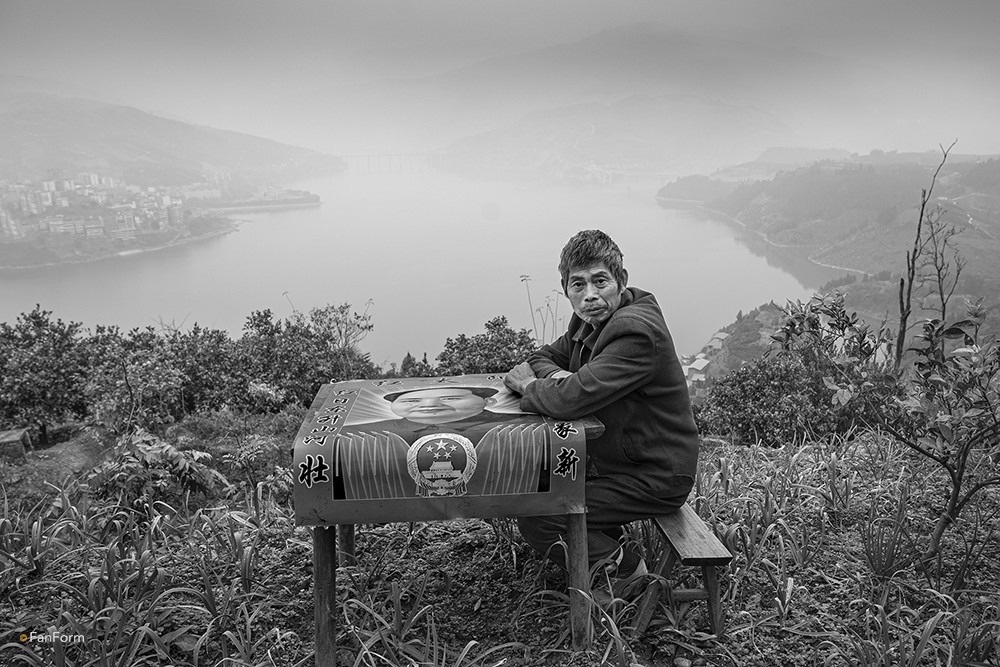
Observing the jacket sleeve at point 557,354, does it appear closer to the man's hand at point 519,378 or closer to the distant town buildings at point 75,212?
the man's hand at point 519,378

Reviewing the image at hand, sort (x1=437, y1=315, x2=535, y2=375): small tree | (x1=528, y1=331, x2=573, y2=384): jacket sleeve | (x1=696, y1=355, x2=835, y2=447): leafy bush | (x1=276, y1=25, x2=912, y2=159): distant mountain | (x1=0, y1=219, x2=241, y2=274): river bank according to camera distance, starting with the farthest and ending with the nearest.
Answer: (x1=276, y1=25, x2=912, y2=159): distant mountain → (x1=0, y1=219, x2=241, y2=274): river bank → (x1=437, y1=315, x2=535, y2=375): small tree → (x1=696, y1=355, x2=835, y2=447): leafy bush → (x1=528, y1=331, x2=573, y2=384): jacket sleeve

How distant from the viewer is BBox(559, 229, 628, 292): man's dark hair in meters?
2.17

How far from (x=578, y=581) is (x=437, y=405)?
0.73m

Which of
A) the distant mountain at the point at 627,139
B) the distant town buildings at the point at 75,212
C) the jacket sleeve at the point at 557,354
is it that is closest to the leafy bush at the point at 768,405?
the jacket sleeve at the point at 557,354

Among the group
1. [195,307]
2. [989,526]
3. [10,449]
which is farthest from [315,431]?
[195,307]

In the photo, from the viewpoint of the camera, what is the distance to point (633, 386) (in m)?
2.04

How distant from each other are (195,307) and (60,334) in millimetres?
17022

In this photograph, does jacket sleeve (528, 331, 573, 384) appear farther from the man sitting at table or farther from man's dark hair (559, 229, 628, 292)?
man's dark hair (559, 229, 628, 292)

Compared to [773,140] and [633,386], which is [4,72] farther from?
[773,140]

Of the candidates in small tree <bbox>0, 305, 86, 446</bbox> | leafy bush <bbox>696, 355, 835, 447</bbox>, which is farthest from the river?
leafy bush <bbox>696, 355, 835, 447</bbox>

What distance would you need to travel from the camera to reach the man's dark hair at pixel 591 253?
2166mm

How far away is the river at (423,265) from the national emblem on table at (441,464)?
11797mm

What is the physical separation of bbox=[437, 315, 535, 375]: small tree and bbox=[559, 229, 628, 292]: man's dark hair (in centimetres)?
496

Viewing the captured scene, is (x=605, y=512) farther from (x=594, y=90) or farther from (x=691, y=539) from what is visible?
(x=594, y=90)
